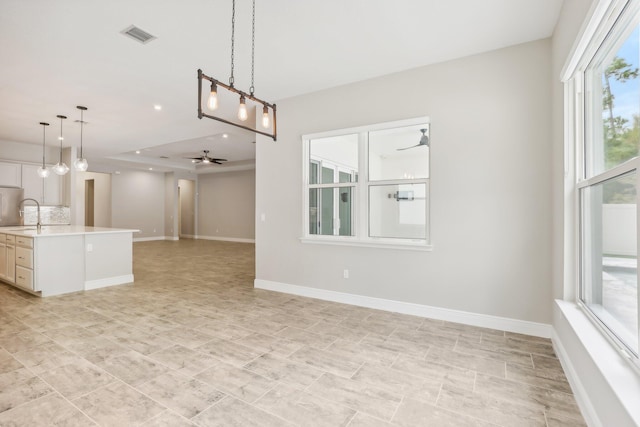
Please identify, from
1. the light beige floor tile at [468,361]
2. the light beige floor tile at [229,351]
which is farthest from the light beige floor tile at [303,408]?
the light beige floor tile at [468,361]

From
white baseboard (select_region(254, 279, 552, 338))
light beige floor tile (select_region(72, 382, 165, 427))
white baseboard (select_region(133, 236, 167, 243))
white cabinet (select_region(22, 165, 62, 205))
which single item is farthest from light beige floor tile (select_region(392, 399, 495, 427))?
white baseboard (select_region(133, 236, 167, 243))

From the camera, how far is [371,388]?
85.5 inches

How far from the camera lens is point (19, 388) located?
2.13 metres

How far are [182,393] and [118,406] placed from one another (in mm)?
361

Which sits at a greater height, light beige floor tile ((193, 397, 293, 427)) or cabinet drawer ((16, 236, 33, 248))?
cabinet drawer ((16, 236, 33, 248))

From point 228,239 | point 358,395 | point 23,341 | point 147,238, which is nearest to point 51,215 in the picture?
point 147,238

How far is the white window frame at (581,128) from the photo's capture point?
6.00ft

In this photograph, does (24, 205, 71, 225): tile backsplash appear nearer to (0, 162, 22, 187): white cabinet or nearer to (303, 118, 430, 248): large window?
(0, 162, 22, 187): white cabinet

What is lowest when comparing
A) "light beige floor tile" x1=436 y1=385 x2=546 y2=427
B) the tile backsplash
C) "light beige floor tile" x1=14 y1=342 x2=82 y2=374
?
"light beige floor tile" x1=436 y1=385 x2=546 y2=427

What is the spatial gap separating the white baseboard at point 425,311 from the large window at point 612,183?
0.86 meters

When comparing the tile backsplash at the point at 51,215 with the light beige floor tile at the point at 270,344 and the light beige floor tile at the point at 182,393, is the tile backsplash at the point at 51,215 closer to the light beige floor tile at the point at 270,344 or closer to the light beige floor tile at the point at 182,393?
the light beige floor tile at the point at 270,344

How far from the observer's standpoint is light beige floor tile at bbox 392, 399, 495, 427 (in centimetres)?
181

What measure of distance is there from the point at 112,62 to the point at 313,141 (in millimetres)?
2552

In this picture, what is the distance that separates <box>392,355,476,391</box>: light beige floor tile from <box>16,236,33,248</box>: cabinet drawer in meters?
5.06
